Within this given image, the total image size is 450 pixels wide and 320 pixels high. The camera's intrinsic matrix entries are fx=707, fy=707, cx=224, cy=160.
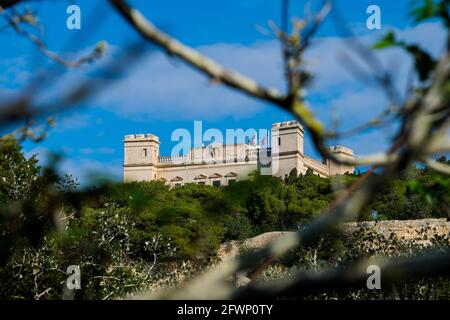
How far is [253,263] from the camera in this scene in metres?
1.14

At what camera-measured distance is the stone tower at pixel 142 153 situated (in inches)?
2643

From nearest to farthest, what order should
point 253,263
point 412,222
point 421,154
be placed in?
point 421,154 < point 253,263 < point 412,222

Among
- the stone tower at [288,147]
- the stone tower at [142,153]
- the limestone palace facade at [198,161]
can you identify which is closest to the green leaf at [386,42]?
the limestone palace facade at [198,161]

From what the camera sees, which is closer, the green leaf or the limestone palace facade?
the green leaf

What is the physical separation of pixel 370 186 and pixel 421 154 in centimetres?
8

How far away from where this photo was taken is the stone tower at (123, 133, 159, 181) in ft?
220

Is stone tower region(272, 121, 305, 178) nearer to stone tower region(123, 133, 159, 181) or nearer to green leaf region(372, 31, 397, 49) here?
stone tower region(123, 133, 159, 181)

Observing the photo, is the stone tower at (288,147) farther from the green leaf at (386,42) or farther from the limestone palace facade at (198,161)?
the green leaf at (386,42)

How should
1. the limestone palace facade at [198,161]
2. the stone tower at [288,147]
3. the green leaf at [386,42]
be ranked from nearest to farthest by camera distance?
the green leaf at [386,42]
the limestone palace facade at [198,161]
the stone tower at [288,147]

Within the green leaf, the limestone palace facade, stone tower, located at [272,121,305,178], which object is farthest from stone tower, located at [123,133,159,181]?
the green leaf

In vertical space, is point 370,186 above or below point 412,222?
below

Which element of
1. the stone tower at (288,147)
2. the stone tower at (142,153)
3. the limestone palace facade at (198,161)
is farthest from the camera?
the stone tower at (142,153)

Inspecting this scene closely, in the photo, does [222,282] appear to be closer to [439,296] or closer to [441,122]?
[441,122]
